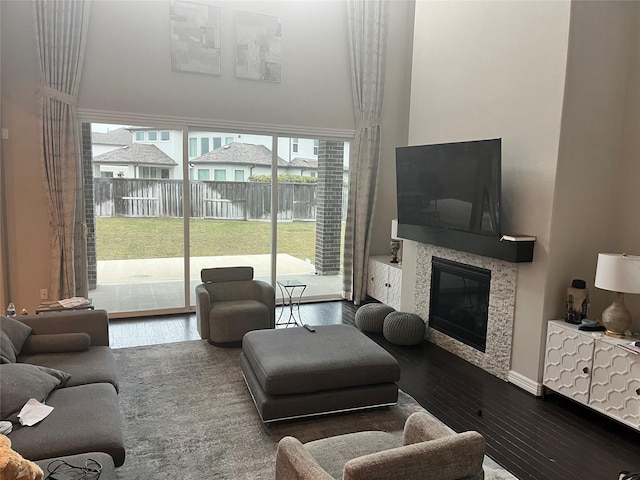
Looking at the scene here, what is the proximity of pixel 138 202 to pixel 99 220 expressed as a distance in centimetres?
51

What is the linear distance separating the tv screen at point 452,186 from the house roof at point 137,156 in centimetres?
296

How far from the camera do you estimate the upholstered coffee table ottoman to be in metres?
3.21

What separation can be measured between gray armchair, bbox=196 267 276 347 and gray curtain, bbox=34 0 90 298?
172 cm

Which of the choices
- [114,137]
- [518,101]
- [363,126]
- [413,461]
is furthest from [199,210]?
[413,461]

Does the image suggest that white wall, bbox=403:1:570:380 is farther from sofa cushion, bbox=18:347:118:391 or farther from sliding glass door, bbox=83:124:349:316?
sofa cushion, bbox=18:347:118:391

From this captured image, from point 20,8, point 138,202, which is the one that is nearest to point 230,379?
point 138,202

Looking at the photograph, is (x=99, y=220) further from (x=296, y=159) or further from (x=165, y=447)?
(x=165, y=447)

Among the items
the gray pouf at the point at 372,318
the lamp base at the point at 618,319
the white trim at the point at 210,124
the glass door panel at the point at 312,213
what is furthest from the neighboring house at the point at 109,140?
the lamp base at the point at 618,319

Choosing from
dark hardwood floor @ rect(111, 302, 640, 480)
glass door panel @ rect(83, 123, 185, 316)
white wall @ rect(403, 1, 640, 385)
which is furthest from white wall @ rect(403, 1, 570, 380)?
glass door panel @ rect(83, 123, 185, 316)

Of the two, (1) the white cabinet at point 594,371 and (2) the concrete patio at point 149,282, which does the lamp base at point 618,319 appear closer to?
(1) the white cabinet at point 594,371

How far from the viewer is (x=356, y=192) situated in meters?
6.66

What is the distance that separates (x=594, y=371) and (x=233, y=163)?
15.4ft

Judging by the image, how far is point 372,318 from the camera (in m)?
5.26

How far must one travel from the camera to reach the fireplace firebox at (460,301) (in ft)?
14.7
